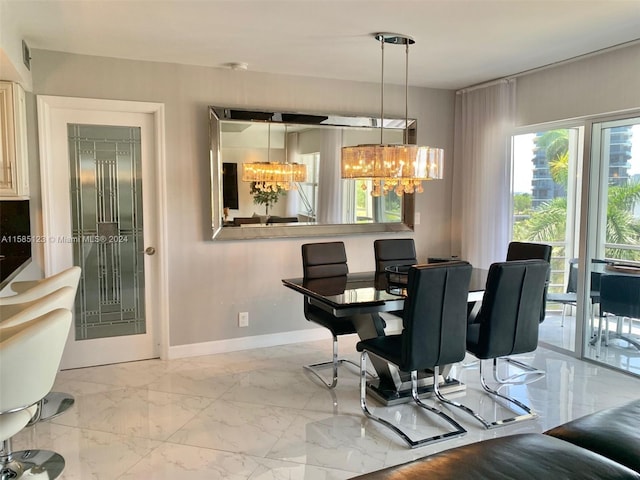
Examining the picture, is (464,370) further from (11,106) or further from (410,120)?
(11,106)

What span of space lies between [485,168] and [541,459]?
3.93 m

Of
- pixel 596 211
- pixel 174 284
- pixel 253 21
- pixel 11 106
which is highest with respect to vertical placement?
pixel 253 21

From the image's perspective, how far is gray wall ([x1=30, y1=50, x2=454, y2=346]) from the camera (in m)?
4.10

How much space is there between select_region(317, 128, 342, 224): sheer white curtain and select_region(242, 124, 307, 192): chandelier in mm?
221

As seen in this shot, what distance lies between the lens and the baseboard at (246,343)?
450 cm

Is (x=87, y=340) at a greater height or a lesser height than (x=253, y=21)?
lesser

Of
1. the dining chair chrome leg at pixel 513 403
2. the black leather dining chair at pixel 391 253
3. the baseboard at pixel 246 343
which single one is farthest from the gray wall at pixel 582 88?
the baseboard at pixel 246 343

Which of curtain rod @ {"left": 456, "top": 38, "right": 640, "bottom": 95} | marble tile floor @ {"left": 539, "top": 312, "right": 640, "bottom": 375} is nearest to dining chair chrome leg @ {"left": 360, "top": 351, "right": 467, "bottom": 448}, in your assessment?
→ marble tile floor @ {"left": 539, "top": 312, "right": 640, "bottom": 375}

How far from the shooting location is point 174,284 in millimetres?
4434

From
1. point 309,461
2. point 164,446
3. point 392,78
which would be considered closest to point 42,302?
point 164,446

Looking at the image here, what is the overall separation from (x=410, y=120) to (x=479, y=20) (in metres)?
2.04

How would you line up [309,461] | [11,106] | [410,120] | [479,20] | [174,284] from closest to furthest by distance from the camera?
[309,461] < [479,20] < [11,106] < [174,284] < [410,120]

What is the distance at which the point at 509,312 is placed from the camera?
3154 mm

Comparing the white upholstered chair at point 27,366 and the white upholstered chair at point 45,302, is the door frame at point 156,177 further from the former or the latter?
the white upholstered chair at point 27,366
